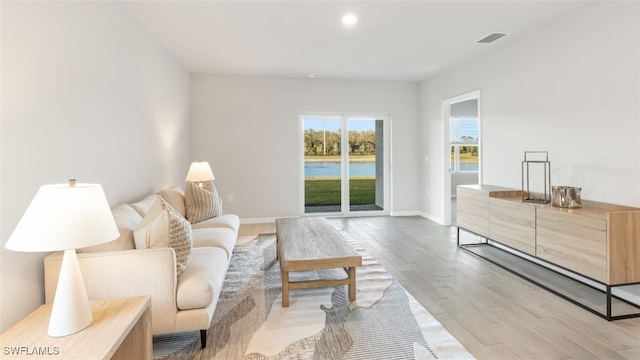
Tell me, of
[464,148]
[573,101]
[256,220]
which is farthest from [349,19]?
[464,148]

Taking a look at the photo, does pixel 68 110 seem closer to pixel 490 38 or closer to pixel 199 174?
pixel 199 174

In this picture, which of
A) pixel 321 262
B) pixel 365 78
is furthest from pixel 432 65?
pixel 321 262

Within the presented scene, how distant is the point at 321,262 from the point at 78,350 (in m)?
1.56

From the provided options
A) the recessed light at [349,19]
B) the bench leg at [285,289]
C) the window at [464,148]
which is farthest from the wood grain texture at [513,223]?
the window at [464,148]

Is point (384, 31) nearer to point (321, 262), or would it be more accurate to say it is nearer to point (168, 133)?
point (321, 262)

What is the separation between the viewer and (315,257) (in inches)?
100

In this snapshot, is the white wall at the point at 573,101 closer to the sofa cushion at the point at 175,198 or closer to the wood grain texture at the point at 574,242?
the wood grain texture at the point at 574,242

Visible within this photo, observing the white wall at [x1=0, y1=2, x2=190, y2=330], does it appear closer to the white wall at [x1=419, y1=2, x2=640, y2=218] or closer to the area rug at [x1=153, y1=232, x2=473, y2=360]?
the area rug at [x1=153, y1=232, x2=473, y2=360]

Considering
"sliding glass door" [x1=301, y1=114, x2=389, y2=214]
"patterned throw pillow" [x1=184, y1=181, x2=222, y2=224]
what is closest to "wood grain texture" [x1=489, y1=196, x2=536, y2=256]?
"sliding glass door" [x1=301, y1=114, x2=389, y2=214]

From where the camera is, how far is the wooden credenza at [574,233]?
2441 millimetres

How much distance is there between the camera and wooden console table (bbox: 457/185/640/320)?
2441mm

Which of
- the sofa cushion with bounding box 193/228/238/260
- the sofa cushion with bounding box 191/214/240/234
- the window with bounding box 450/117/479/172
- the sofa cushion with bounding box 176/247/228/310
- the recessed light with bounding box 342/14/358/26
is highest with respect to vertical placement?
the recessed light with bounding box 342/14/358/26

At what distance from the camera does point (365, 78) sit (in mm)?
6109

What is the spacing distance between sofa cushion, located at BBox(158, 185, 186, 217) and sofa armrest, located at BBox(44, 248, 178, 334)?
1.67 m
